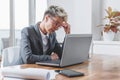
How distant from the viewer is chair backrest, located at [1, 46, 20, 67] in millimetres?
2123

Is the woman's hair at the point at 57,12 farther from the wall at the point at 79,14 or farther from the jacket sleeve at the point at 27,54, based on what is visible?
the wall at the point at 79,14

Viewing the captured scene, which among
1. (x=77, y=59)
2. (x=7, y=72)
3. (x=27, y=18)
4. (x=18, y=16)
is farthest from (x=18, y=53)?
(x=27, y=18)

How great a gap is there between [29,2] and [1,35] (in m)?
0.97

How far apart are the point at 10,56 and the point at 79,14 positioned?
2099mm

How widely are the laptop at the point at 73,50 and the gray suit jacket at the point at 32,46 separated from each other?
142mm

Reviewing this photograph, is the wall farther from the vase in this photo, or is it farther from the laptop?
the laptop

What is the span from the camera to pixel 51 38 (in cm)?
233

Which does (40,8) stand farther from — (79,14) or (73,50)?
(73,50)

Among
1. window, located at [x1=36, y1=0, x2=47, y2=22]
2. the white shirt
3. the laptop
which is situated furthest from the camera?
window, located at [x1=36, y1=0, x2=47, y2=22]

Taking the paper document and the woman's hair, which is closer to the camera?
the paper document

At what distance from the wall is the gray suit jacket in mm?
1725

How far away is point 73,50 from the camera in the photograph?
1.78 metres

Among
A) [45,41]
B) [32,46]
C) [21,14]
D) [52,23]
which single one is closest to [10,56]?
[32,46]

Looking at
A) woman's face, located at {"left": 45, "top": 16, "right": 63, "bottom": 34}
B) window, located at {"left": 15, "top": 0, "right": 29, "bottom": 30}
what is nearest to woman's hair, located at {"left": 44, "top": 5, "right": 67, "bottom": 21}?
woman's face, located at {"left": 45, "top": 16, "right": 63, "bottom": 34}
